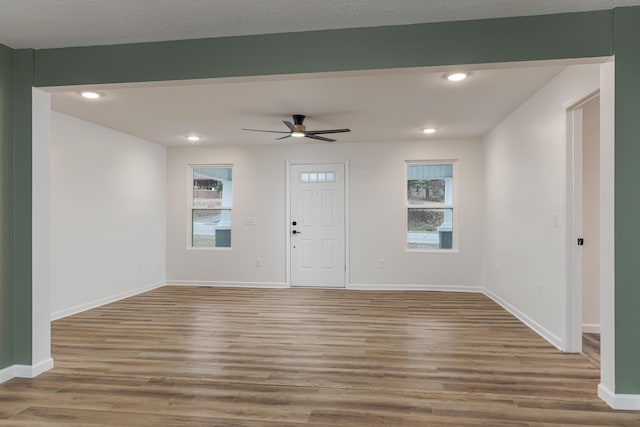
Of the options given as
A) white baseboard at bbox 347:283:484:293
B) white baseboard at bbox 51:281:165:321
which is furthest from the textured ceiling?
white baseboard at bbox 347:283:484:293

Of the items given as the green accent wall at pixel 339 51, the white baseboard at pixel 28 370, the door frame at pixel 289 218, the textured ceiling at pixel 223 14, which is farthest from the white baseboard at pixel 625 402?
the door frame at pixel 289 218

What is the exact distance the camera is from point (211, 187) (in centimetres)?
713

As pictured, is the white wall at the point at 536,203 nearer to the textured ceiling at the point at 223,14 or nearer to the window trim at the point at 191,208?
the textured ceiling at the point at 223,14

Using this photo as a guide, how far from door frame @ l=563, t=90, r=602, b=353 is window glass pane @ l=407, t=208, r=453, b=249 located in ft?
10.2

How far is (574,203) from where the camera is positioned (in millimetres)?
3447

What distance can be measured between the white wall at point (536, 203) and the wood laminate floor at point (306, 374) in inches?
13.8

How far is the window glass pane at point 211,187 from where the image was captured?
708cm

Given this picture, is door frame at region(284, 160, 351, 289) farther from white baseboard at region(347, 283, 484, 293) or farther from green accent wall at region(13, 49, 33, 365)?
green accent wall at region(13, 49, 33, 365)

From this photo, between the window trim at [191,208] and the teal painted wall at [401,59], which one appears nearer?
the teal painted wall at [401,59]

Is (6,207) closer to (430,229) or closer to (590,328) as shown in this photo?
(590,328)

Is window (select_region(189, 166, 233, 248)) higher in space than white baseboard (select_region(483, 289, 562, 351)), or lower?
higher

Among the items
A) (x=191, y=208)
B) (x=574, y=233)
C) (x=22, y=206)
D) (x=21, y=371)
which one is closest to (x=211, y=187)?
(x=191, y=208)

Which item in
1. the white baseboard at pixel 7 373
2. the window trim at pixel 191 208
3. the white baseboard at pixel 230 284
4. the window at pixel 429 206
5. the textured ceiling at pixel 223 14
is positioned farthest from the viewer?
the window trim at pixel 191 208

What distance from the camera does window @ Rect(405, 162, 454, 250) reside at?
6.57 m
